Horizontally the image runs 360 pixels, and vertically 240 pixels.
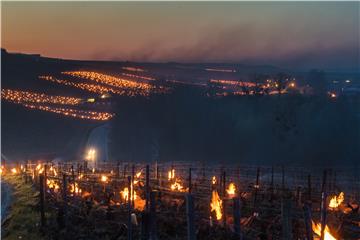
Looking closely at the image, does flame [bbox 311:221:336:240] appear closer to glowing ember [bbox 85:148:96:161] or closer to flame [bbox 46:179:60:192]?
flame [bbox 46:179:60:192]

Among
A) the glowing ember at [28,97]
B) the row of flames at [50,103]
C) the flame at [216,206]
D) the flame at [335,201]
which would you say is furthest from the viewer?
the row of flames at [50,103]

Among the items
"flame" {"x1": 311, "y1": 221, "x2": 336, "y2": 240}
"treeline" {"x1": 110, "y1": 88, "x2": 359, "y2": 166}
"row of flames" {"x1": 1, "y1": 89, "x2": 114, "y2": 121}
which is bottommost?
"flame" {"x1": 311, "y1": 221, "x2": 336, "y2": 240}

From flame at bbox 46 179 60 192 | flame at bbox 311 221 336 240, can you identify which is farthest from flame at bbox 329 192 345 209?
flame at bbox 46 179 60 192

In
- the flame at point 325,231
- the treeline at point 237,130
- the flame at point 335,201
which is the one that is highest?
the treeline at point 237,130

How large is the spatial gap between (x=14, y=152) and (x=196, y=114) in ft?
86.3

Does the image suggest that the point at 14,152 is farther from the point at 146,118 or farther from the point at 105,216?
the point at 105,216

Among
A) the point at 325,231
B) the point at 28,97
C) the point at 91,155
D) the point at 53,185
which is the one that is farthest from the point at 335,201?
the point at 28,97

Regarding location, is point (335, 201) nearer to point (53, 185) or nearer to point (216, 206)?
point (216, 206)

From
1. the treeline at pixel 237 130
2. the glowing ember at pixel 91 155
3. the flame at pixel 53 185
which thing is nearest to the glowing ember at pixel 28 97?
the treeline at pixel 237 130

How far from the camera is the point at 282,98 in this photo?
193 ft

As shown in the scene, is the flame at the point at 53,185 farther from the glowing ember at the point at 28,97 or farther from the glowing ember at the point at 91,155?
the glowing ember at the point at 28,97

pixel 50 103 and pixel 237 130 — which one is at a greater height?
pixel 50 103

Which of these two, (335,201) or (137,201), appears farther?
(137,201)

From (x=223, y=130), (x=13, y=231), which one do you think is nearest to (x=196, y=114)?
(x=223, y=130)
